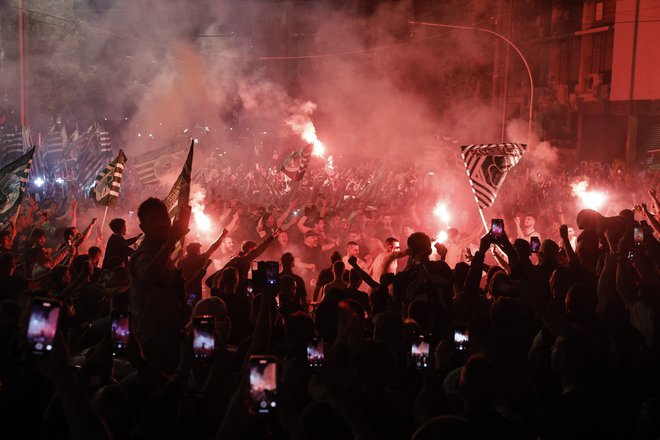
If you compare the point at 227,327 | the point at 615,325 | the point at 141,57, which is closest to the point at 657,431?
the point at 615,325

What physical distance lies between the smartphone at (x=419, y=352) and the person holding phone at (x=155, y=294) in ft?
4.17

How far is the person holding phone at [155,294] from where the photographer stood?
4.02 m

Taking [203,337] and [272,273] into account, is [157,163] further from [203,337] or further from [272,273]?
[203,337]

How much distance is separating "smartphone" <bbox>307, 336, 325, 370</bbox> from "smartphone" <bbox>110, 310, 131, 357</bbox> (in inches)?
32.9

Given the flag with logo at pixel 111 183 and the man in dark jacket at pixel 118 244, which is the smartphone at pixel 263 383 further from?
the flag with logo at pixel 111 183

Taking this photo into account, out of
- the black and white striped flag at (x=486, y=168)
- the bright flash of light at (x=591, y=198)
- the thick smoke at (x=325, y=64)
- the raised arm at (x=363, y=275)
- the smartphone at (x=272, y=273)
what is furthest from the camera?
the thick smoke at (x=325, y=64)

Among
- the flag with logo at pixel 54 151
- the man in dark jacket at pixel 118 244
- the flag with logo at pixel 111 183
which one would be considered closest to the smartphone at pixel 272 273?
the man in dark jacket at pixel 118 244

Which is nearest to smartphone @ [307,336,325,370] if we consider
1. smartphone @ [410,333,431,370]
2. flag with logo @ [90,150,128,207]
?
smartphone @ [410,333,431,370]

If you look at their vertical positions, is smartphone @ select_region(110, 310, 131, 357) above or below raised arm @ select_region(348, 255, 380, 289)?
below

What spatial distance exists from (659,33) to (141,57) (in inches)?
808

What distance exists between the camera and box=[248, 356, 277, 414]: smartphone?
8.03 feet

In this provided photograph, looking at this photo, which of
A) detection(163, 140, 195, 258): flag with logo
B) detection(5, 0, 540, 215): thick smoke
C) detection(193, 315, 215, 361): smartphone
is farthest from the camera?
detection(5, 0, 540, 215): thick smoke

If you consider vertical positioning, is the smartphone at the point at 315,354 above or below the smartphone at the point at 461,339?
below

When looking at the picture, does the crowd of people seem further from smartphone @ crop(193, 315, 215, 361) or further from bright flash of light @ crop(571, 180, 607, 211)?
bright flash of light @ crop(571, 180, 607, 211)
